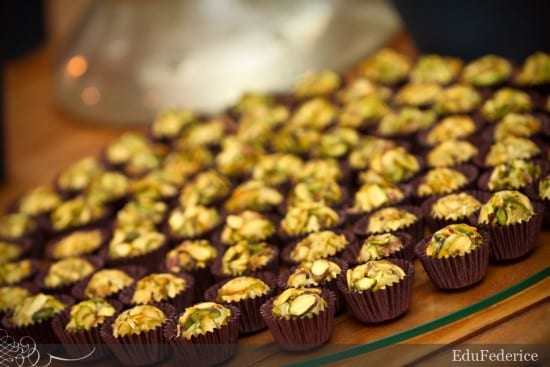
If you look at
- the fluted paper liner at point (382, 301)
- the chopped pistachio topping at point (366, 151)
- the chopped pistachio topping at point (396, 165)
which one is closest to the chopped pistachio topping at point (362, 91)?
the chopped pistachio topping at point (366, 151)

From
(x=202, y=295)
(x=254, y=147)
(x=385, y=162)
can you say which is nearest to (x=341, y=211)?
(x=385, y=162)

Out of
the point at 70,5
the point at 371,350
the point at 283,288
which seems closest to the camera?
the point at 371,350

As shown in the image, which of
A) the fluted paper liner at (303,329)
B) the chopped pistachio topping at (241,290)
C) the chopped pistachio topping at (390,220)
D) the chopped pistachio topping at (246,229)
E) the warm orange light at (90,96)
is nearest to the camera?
the fluted paper liner at (303,329)

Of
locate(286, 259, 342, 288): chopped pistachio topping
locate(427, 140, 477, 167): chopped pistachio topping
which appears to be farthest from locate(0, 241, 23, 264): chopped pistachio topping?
locate(427, 140, 477, 167): chopped pistachio topping

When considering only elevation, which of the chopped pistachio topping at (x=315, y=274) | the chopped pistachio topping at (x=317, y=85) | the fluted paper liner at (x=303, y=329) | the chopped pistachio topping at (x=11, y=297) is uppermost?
the chopped pistachio topping at (x=317, y=85)

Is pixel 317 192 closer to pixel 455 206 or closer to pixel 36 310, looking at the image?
pixel 455 206

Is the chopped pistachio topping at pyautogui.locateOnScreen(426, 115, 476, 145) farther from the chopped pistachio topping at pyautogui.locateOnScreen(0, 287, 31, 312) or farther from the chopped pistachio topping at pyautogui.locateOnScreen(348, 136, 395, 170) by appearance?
the chopped pistachio topping at pyautogui.locateOnScreen(0, 287, 31, 312)

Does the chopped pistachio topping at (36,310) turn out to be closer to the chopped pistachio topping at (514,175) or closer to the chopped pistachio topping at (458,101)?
the chopped pistachio topping at (514,175)

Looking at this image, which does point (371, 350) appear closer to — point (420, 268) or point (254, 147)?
point (420, 268)
